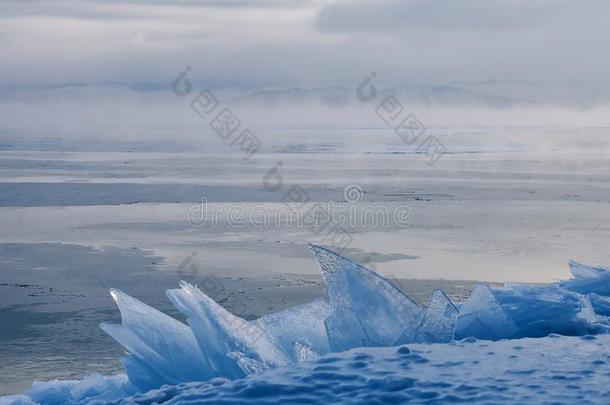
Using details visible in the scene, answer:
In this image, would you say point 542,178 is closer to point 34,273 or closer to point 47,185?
point 47,185

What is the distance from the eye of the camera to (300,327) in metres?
5.03

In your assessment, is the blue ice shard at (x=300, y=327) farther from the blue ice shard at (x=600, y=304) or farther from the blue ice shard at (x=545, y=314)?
the blue ice shard at (x=600, y=304)

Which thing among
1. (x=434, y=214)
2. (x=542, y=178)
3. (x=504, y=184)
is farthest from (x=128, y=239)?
(x=542, y=178)

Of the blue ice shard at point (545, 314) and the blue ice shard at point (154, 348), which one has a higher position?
the blue ice shard at point (154, 348)

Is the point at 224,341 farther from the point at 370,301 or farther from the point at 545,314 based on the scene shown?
the point at 545,314

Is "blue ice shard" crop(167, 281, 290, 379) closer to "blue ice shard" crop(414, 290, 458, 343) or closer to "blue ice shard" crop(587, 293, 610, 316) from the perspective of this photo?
"blue ice shard" crop(414, 290, 458, 343)

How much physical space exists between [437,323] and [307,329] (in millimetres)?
737

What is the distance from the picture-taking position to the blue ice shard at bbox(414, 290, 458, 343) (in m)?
4.72

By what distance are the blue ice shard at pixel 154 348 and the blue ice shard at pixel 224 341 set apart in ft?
0.40

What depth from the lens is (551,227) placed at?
1323cm

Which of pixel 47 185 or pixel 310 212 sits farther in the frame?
pixel 47 185

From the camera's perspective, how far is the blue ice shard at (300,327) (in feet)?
16.1

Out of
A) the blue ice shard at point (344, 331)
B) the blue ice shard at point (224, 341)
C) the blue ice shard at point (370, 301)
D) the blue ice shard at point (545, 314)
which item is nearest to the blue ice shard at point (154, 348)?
the blue ice shard at point (224, 341)

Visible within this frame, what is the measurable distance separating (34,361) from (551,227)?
900cm
